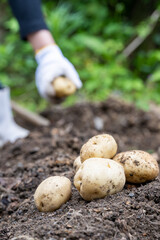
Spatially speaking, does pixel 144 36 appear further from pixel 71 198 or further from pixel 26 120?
pixel 71 198

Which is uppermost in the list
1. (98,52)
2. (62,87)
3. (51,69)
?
(51,69)

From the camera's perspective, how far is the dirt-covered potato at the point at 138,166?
169 cm

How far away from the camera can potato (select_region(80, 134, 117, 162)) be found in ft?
5.49

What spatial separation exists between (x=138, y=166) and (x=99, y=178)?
29cm

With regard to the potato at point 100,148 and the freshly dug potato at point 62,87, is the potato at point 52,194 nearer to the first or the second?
the potato at point 100,148

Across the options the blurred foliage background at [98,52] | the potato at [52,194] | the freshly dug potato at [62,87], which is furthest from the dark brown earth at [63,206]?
the blurred foliage background at [98,52]

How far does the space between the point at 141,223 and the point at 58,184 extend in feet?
1.54

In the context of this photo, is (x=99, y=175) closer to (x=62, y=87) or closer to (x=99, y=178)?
(x=99, y=178)

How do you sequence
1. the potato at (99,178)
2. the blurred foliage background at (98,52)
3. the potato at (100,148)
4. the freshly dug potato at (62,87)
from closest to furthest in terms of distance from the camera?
the potato at (99,178)
the potato at (100,148)
the freshly dug potato at (62,87)
the blurred foliage background at (98,52)

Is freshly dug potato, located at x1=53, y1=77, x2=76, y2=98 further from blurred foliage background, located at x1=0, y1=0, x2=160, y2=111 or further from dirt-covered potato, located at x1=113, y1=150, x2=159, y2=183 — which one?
dirt-covered potato, located at x1=113, y1=150, x2=159, y2=183

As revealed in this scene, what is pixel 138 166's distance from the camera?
1683mm

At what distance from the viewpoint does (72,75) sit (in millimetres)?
3914

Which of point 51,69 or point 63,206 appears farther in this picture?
point 51,69

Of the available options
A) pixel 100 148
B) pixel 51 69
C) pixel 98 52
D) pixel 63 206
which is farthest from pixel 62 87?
pixel 98 52
